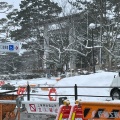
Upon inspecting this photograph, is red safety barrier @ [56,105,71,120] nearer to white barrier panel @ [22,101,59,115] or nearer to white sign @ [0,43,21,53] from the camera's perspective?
white barrier panel @ [22,101,59,115]

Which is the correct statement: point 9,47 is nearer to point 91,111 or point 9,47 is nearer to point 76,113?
point 76,113

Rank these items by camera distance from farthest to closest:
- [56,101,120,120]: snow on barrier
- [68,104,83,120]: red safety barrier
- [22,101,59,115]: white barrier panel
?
[22,101,59,115]: white barrier panel, [68,104,83,120]: red safety barrier, [56,101,120,120]: snow on barrier

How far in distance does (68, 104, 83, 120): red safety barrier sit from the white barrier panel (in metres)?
0.54

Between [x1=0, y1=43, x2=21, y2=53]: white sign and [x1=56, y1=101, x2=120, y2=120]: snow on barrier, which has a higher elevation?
[x1=0, y1=43, x2=21, y2=53]: white sign

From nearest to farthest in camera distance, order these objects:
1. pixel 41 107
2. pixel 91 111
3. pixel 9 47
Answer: pixel 91 111 < pixel 41 107 < pixel 9 47

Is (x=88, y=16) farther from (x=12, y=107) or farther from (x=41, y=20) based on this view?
(x=12, y=107)

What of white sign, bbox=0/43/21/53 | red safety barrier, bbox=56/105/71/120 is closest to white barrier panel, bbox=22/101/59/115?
red safety barrier, bbox=56/105/71/120

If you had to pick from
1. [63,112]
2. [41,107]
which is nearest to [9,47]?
[41,107]

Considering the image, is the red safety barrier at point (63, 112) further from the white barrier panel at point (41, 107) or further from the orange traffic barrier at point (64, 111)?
the white barrier panel at point (41, 107)

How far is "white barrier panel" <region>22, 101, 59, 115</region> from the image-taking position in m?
7.55

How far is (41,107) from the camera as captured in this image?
26.9ft

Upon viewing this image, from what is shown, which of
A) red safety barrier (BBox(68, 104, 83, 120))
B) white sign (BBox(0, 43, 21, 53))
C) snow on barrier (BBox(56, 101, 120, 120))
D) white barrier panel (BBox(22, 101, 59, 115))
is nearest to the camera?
snow on barrier (BBox(56, 101, 120, 120))

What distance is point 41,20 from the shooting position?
5753 cm

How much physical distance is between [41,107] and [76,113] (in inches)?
59.5
